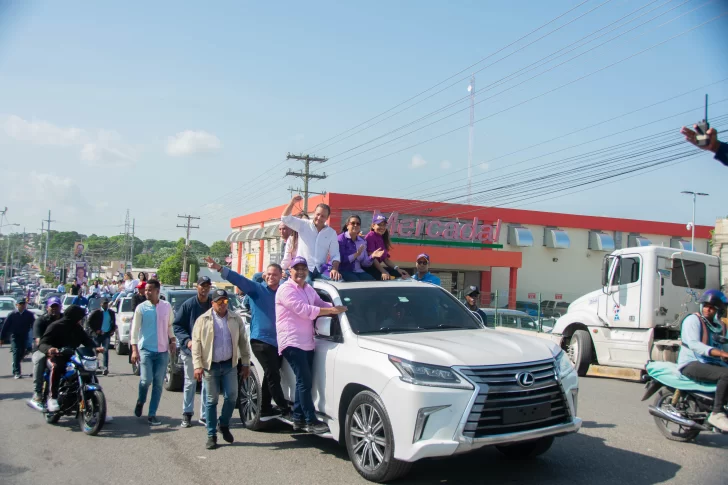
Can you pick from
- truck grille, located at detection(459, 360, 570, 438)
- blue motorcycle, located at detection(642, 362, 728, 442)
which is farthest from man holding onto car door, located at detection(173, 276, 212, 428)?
blue motorcycle, located at detection(642, 362, 728, 442)

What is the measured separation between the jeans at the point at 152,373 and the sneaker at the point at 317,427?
2.88 m

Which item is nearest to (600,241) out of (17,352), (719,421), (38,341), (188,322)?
(17,352)

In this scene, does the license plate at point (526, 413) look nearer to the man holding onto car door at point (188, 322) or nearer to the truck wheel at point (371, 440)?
the truck wheel at point (371, 440)

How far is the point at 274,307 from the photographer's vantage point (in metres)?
7.50

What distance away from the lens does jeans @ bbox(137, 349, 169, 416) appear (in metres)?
8.41

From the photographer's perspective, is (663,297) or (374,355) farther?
(663,297)

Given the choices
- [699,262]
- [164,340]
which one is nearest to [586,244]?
[699,262]

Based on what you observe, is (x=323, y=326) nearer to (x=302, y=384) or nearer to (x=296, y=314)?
(x=296, y=314)

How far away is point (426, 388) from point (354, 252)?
3544 millimetres

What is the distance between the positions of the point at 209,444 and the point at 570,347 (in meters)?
9.93

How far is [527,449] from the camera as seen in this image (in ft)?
20.5

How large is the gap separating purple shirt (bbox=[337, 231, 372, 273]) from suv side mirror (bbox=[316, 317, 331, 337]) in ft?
5.72

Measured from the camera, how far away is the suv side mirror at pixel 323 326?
651cm

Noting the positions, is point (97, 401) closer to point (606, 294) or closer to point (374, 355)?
point (374, 355)
